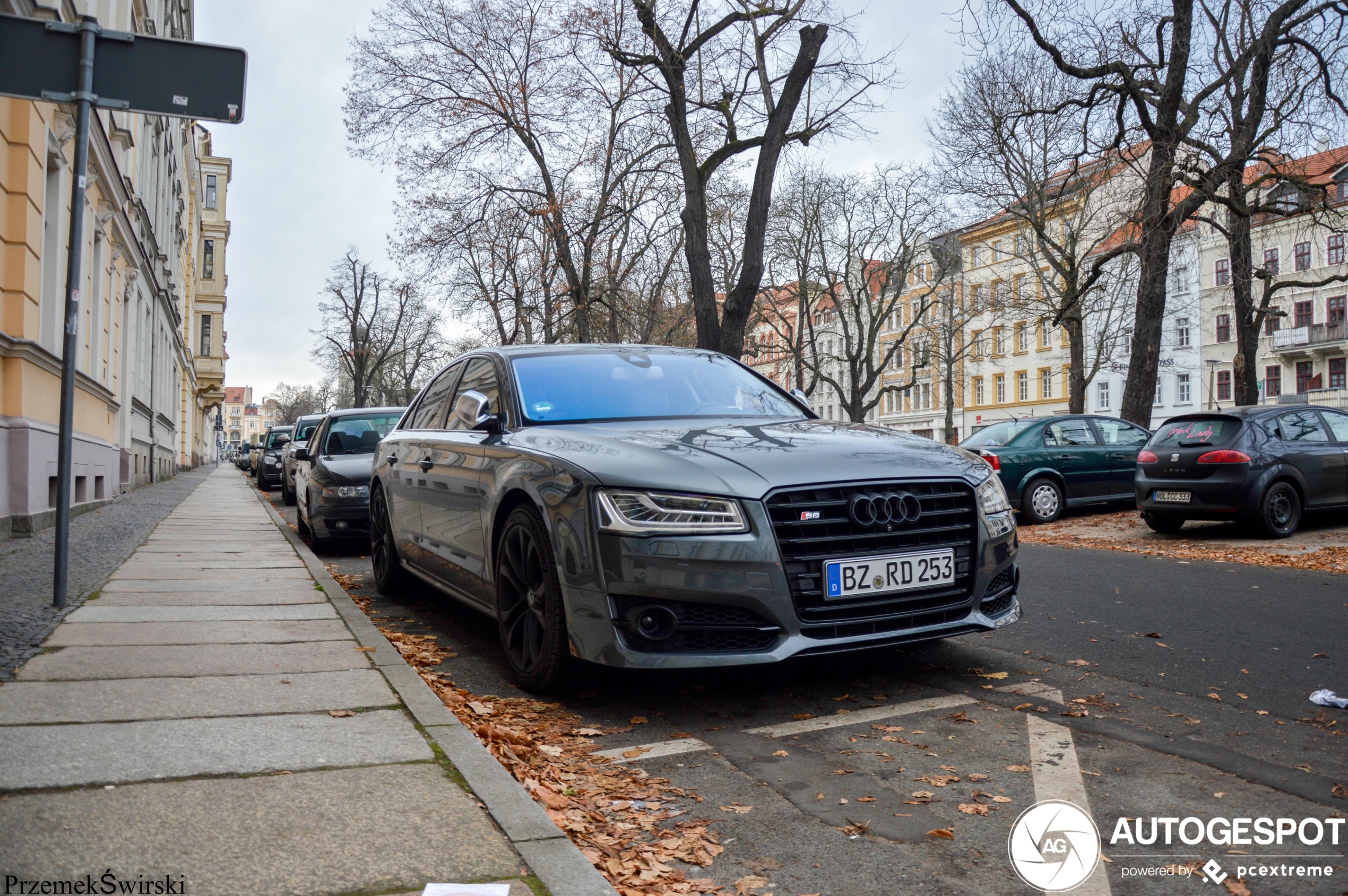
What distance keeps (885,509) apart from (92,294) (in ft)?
52.7

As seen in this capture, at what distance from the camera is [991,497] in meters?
4.69

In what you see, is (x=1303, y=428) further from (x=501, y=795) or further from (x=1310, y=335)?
(x=1310, y=335)

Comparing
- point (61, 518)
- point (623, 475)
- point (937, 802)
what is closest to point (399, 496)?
point (61, 518)

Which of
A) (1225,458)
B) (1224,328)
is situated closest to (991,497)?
(1225,458)

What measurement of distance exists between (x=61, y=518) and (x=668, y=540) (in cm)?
406

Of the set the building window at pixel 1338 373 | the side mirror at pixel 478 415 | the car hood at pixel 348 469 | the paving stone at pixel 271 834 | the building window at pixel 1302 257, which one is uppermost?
the building window at pixel 1302 257

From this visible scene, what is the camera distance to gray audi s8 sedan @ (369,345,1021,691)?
3990mm

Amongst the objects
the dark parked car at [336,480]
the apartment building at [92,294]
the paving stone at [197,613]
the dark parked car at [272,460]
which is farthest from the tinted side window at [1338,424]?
the dark parked car at [272,460]

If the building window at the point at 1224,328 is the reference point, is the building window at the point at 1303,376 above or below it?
below

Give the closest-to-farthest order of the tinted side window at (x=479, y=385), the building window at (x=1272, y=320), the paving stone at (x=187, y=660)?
the paving stone at (x=187, y=660)
the tinted side window at (x=479, y=385)
the building window at (x=1272, y=320)

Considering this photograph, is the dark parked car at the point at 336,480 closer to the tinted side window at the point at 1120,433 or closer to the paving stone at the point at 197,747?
the paving stone at the point at 197,747

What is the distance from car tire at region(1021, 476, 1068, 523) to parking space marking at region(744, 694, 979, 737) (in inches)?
417

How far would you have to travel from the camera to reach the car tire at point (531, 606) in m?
4.34

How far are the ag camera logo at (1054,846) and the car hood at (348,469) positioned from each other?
865 cm
